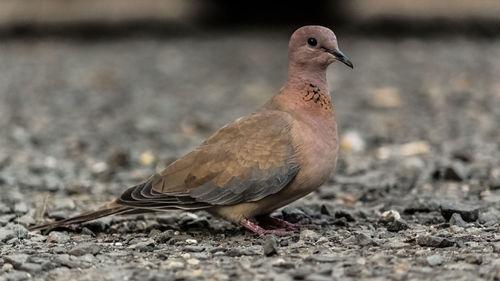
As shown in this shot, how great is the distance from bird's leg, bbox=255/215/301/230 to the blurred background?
113 cm

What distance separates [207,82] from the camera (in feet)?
36.8

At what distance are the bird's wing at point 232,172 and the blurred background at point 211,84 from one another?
1361 mm

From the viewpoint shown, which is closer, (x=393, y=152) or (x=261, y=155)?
(x=261, y=155)

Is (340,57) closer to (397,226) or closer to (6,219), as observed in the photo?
(397,226)

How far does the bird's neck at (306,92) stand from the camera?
14.5 feet

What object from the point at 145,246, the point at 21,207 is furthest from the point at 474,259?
the point at 21,207

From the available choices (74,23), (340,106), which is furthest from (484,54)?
(74,23)

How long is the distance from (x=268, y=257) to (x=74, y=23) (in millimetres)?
14317

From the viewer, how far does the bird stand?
4242mm

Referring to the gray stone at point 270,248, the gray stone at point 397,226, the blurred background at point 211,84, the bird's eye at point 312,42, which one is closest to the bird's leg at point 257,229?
the gray stone at point 270,248

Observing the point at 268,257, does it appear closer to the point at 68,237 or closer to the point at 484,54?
the point at 68,237

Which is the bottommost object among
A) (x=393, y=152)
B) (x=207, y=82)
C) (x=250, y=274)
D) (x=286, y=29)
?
(x=250, y=274)

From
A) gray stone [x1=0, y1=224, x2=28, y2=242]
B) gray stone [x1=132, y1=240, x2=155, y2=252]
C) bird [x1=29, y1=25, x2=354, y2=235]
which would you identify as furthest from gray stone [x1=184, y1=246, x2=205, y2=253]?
gray stone [x1=0, y1=224, x2=28, y2=242]

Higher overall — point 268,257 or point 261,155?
point 261,155
